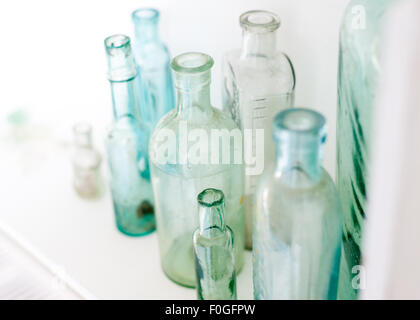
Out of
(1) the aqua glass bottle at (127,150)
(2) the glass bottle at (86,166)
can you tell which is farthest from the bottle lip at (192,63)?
(2) the glass bottle at (86,166)

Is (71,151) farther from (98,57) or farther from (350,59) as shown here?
(350,59)

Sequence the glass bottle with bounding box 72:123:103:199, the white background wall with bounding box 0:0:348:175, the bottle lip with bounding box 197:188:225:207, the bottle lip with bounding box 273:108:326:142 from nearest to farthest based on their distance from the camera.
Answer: the bottle lip with bounding box 273:108:326:142 < the bottle lip with bounding box 197:188:225:207 < the white background wall with bounding box 0:0:348:175 < the glass bottle with bounding box 72:123:103:199

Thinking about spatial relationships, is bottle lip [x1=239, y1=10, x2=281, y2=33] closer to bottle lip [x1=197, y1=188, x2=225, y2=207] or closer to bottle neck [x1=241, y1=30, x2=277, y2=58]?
bottle neck [x1=241, y1=30, x2=277, y2=58]

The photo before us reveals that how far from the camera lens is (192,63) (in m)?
0.68

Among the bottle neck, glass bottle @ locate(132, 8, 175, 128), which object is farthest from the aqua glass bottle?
the bottle neck

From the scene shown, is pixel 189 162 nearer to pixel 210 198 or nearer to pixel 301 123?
pixel 210 198

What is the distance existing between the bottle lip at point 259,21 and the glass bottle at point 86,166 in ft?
1.22

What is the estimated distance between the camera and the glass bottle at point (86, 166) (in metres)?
0.98

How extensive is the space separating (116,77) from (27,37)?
0.41 meters

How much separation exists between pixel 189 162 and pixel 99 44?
39 cm

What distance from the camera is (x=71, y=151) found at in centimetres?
114

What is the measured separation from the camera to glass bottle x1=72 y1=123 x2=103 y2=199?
98 centimetres

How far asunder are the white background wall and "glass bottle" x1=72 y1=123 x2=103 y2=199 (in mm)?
123

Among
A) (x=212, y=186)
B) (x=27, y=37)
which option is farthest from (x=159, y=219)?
(x=27, y=37)
